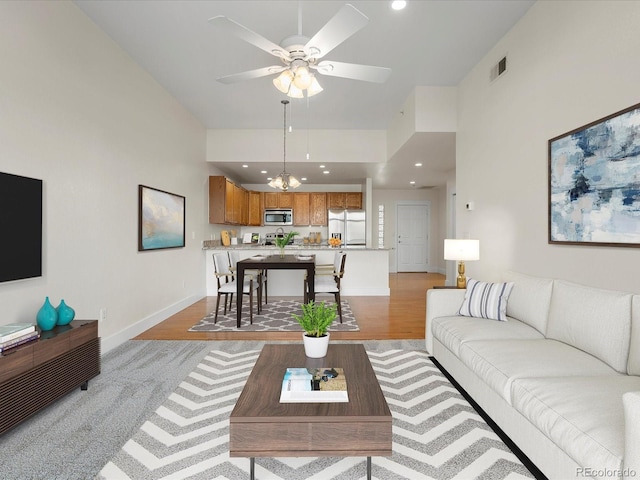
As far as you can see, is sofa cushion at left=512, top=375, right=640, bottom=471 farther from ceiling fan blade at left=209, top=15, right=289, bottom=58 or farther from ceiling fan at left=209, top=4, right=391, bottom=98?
ceiling fan blade at left=209, top=15, right=289, bottom=58

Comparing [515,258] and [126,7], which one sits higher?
[126,7]

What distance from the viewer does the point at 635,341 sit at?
5.70ft

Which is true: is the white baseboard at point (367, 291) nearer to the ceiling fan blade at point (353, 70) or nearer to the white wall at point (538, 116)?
the white wall at point (538, 116)

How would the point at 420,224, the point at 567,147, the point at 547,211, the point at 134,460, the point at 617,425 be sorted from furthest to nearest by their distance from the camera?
the point at 420,224, the point at 547,211, the point at 567,147, the point at 134,460, the point at 617,425

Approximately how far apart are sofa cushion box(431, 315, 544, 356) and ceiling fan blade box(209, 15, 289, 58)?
2.35 meters

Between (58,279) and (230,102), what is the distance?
3.23 m

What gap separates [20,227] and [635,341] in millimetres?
3648

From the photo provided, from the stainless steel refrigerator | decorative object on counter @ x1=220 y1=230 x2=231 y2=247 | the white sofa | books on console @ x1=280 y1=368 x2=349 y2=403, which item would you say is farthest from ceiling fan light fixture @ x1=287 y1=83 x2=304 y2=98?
the stainless steel refrigerator

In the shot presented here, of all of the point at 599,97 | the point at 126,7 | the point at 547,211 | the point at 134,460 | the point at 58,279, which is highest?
the point at 126,7

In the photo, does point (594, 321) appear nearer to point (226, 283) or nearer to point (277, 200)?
point (226, 283)

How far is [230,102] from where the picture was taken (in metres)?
4.93

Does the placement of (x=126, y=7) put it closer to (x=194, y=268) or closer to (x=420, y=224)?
(x=194, y=268)

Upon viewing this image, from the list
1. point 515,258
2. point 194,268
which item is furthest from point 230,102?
point 515,258

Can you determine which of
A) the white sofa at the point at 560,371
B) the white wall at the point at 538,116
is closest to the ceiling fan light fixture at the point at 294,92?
the white wall at the point at 538,116
